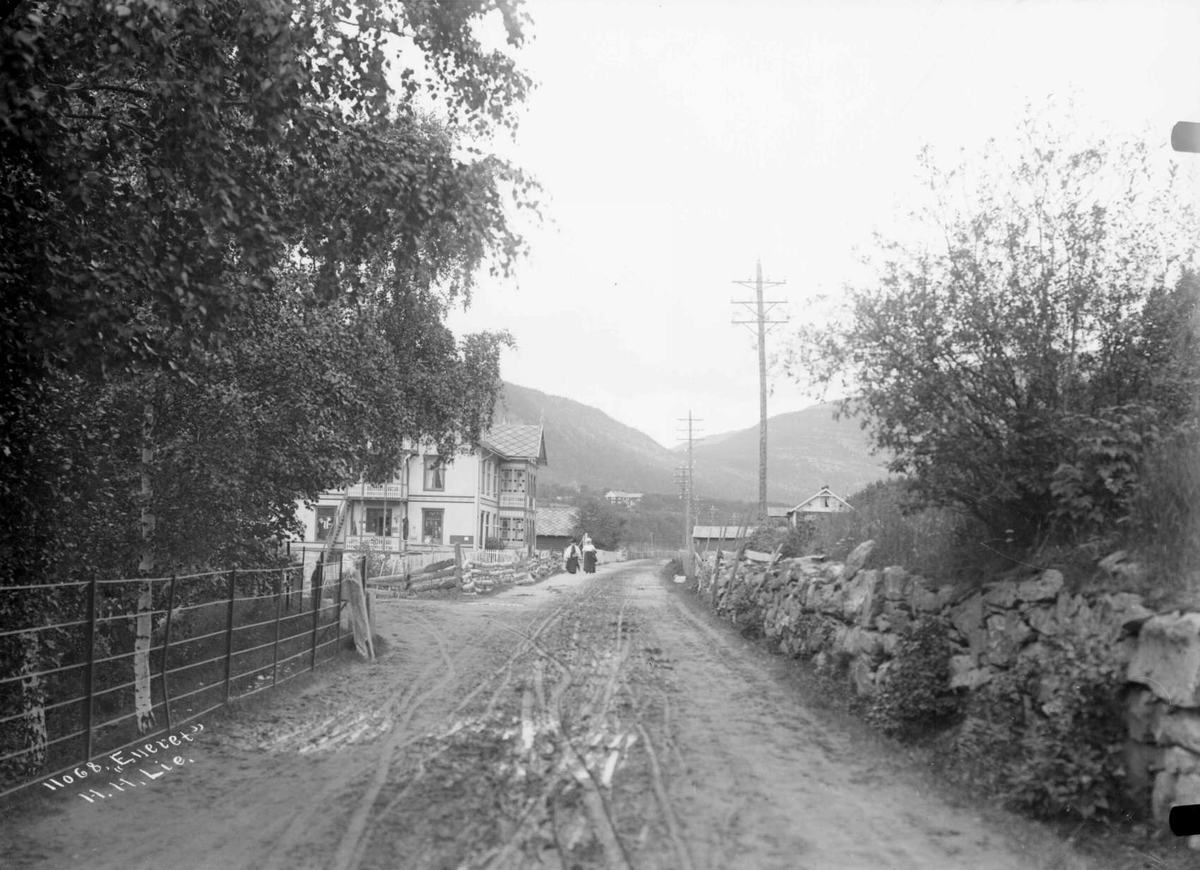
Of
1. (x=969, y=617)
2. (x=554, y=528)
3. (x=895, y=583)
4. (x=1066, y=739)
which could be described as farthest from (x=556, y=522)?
(x=1066, y=739)

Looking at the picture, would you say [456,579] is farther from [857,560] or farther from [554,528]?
[554,528]

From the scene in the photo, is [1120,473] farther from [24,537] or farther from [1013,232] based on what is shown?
[24,537]

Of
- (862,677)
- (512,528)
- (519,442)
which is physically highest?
(519,442)

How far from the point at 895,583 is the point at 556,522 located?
73584mm

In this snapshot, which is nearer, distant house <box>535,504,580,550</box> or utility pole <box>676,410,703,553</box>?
utility pole <box>676,410,703,553</box>

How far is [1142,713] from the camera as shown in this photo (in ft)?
18.3

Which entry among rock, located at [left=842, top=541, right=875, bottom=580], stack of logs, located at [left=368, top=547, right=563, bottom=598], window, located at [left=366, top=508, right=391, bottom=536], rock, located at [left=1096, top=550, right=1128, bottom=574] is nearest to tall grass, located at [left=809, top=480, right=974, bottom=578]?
rock, located at [left=842, top=541, right=875, bottom=580]

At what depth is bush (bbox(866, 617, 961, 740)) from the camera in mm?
8195

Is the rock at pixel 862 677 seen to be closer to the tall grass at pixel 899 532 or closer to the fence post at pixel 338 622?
the tall grass at pixel 899 532

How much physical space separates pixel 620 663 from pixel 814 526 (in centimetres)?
622

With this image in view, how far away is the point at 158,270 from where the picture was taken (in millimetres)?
6242

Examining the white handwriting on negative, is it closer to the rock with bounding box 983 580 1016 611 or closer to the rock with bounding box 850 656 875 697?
the rock with bounding box 850 656 875 697

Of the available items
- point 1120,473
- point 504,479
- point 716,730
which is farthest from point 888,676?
point 504,479

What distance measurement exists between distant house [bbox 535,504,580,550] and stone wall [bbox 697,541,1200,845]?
6787cm
